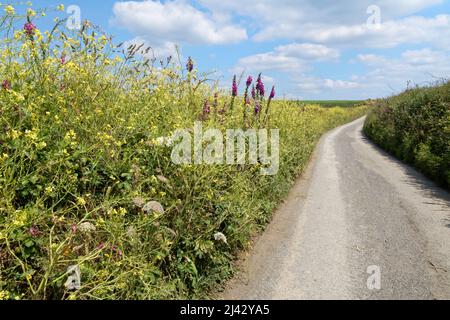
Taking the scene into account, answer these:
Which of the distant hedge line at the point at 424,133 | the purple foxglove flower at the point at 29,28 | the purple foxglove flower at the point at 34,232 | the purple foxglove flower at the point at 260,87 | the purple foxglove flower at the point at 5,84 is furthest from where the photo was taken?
the distant hedge line at the point at 424,133

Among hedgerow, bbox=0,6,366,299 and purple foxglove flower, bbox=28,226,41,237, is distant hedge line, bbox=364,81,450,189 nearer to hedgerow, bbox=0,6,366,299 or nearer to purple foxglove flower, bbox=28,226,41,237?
hedgerow, bbox=0,6,366,299

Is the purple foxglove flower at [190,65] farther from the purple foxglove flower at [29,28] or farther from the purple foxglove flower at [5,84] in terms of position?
the purple foxglove flower at [5,84]

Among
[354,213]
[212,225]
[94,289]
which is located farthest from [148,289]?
[354,213]

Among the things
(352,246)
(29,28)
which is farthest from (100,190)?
(352,246)

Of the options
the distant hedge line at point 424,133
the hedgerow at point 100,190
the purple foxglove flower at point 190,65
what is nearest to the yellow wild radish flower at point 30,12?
the hedgerow at point 100,190

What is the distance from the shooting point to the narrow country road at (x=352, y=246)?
15.8 ft

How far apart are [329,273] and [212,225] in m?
1.81

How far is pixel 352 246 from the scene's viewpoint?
20.3 feet

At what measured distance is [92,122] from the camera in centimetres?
493

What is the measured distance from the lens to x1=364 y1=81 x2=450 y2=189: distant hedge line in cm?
1201

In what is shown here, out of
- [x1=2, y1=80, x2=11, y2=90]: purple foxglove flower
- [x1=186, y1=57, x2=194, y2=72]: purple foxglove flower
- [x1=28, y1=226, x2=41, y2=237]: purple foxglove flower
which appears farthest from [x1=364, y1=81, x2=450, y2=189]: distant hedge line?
[x1=2, y1=80, x2=11, y2=90]: purple foxglove flower

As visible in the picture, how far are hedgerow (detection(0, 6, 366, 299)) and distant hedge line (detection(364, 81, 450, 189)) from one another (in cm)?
836

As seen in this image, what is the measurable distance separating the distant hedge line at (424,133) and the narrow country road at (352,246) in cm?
186
